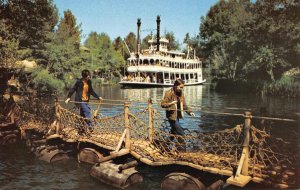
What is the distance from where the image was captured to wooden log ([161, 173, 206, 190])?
8125mm

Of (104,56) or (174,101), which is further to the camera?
(104,56)

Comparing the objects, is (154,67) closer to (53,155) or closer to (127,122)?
(53,155)

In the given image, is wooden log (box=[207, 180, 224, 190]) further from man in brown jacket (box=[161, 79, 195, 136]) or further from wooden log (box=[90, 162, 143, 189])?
wooden log (box=[90, 162, 143, 189])

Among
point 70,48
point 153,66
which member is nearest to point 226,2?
point 153,66

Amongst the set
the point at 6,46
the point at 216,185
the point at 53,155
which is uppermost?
the point at 6,46

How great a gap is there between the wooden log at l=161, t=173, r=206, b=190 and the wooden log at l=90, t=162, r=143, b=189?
0.98m

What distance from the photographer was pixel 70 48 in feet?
165

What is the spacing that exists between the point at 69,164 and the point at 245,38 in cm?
3715

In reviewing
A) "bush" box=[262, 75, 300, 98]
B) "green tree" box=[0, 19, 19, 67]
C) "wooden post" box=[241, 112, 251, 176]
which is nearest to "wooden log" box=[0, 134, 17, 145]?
"green tree" box=[0, 19, 19, 67]

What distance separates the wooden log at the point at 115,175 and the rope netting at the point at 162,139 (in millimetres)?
683

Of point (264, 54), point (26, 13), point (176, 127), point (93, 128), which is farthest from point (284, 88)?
point (176, 127)

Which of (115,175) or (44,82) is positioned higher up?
(44,82)

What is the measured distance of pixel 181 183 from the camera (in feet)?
27.4

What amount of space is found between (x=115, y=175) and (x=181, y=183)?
1.96 metres
